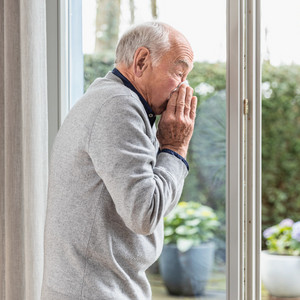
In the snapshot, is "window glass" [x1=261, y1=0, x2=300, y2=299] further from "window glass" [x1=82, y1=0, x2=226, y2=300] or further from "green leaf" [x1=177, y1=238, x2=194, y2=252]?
"green leaf" [x1=177, y1=238, x2=194, y2=252]

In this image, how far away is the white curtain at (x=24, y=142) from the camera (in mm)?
1934

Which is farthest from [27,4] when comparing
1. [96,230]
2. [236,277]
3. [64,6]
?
[236,277]

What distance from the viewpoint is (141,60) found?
4.40 feet

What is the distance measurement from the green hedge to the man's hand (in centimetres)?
39

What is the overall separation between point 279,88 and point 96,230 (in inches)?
32.6

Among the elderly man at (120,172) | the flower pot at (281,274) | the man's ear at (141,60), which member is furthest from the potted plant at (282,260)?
the man's ear at (141,60)

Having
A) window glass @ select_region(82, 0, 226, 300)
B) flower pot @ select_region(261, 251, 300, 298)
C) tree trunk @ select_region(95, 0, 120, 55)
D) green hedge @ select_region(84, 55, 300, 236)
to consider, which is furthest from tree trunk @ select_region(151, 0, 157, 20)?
flower pot @ select_region(261, 251, 300, 298)

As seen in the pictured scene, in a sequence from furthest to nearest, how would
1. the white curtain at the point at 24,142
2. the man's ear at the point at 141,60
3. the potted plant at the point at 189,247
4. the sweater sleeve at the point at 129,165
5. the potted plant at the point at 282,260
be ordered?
the white curtain at the point at 24,142
the potted plant at the point at 189,247
the potted plant at the point at 282,260
the man's ear at the point at 141,60
the sweater sleeve at the point at 129,165

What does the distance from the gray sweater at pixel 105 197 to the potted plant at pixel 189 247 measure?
0.48m

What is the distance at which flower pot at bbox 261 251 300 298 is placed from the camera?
5.50 feet

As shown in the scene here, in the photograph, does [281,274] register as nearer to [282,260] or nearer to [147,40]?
[282,260]

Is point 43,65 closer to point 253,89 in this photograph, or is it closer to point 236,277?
point 253,89

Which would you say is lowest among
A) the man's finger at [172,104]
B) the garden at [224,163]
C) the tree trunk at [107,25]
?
the garden at [224,163]

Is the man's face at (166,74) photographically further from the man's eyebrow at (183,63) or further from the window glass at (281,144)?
the window glass at (281,144)
